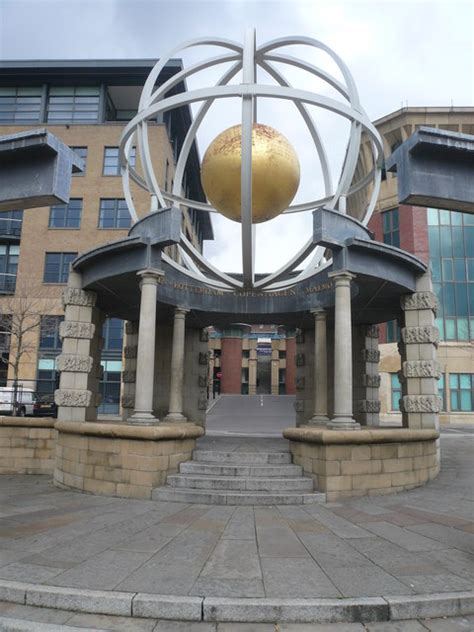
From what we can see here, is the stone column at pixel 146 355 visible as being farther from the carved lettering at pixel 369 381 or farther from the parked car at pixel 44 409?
the parked car at pixel 44 409

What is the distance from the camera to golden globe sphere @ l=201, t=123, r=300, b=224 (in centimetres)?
1180

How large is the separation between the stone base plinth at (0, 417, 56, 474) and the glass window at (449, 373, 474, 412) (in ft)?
112

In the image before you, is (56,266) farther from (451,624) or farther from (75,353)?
(451,624)

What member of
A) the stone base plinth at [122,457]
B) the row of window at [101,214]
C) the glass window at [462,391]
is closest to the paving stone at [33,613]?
the stone base plinth at [122,457]

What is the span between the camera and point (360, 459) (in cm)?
978

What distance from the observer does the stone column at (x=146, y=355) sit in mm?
10844

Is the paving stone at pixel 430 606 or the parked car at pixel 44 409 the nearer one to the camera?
the paving stone at pixel 430 606

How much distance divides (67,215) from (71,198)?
2099mm

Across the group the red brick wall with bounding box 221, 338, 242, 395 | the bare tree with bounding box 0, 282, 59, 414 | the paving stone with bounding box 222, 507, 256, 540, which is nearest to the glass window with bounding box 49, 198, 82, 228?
the bare tree with bounding box 0, 282, 59, 414

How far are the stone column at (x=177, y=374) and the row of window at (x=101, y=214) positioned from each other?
75.4ft

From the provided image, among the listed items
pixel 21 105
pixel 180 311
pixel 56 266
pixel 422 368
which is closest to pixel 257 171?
pixel 180 311

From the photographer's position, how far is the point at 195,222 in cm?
5084

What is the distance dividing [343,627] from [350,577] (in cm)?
87

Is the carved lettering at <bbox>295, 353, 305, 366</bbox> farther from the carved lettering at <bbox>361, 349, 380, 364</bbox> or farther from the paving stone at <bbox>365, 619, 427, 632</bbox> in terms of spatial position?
the paving stone at <bbox>365, 619, 427, 632</bbox>
